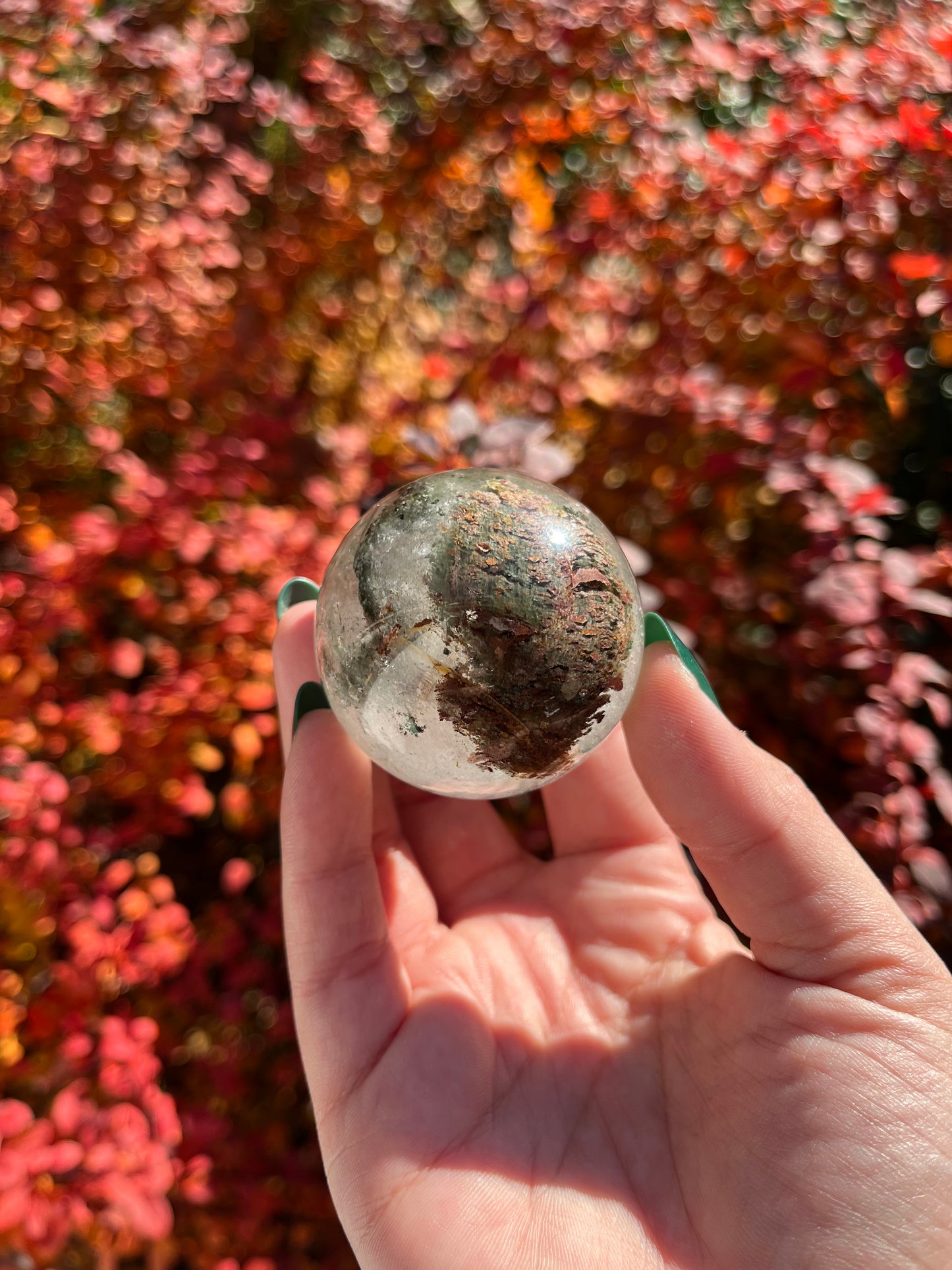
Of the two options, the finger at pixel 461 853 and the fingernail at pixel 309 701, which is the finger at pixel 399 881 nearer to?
the finger at pixel 461 853

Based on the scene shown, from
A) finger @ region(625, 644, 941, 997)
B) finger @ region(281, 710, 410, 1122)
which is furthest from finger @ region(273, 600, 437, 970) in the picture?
finger @ region(625, 644, 941, 997)

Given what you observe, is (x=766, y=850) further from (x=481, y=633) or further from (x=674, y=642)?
(x=481, y=633)

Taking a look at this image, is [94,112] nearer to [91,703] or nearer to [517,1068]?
[91,703]

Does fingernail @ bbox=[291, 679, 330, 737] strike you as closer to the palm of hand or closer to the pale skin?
the pale skin

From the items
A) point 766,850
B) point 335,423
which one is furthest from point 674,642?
point 335,423

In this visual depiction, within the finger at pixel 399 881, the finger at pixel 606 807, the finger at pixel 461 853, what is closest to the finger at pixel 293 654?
the finger at pixel 399 881

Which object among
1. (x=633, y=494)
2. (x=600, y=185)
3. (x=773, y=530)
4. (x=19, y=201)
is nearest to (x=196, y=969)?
(x=633, y=494)
